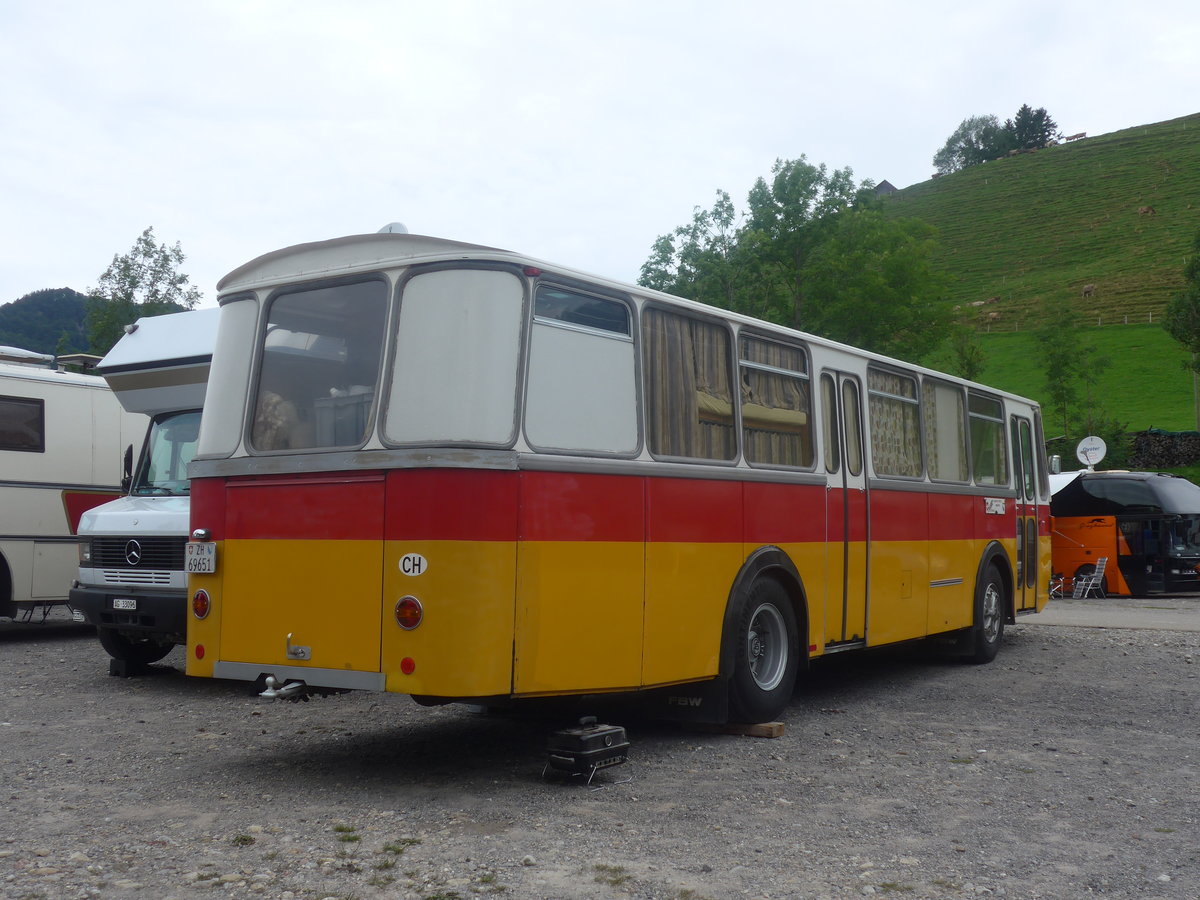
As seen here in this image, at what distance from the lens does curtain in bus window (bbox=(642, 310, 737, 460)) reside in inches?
292

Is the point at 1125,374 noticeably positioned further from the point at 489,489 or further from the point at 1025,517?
the point at 489,489

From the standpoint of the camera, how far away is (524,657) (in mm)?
6340

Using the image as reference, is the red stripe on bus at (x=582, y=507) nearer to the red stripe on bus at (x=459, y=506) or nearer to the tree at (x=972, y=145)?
the red stripe on bus at (x=459, y=506)

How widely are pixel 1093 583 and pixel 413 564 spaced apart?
774 inches

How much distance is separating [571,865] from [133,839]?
6.70ft

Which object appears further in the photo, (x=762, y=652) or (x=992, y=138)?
(x=992, y=138)

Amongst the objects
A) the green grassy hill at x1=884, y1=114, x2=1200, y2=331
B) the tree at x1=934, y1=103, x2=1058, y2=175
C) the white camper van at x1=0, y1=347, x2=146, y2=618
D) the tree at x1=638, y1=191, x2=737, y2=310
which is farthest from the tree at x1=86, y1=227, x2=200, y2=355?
the tree at x1=934, y1=103, x2=1058, y2=175

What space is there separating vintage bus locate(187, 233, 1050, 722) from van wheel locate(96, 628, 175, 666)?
4.41 metres

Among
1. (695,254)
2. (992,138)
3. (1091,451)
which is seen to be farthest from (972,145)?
(1091,451)

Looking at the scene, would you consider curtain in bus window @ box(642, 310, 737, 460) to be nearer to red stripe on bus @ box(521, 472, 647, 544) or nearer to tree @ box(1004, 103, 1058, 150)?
red stripe on bus @ box(521, 472, 647, 544)

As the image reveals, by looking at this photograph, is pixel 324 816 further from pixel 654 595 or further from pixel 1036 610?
pixel 1036 610

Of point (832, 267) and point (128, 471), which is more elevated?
point (832, 267)

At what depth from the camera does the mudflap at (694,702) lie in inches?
311

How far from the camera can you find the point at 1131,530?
2270cm
